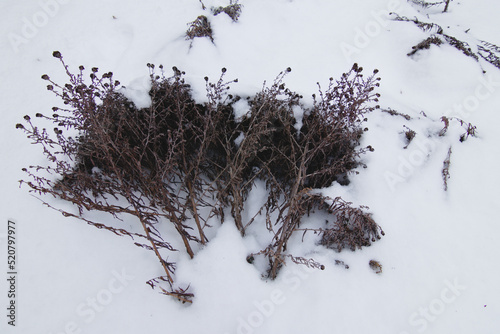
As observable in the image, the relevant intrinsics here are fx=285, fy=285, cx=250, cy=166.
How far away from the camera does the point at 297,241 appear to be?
2.40 meters

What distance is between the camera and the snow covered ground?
2023 millimetres

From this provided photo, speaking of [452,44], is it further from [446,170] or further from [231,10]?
[231,10]

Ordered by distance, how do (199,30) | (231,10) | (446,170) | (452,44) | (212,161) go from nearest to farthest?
(212,161), (446,170), (199,30), (231,10), (452,44)

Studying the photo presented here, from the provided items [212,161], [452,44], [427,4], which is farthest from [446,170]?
[427,4]

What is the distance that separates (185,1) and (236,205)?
3.04m

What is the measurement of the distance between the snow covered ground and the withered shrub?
0.15 meters

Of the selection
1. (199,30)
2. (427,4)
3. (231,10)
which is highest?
(427,4)

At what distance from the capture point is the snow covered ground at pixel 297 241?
2.02 m

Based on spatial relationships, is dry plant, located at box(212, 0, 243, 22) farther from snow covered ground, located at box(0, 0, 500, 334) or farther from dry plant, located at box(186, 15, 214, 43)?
dry plant, located at box(186, 15, 214, 43)

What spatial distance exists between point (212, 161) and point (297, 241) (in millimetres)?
977

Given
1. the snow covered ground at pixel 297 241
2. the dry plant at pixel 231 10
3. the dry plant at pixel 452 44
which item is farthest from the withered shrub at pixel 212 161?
the dry plant at pixel 452 44

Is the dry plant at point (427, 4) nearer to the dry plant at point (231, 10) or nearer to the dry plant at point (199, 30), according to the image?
the dry plant at point (231, 10)

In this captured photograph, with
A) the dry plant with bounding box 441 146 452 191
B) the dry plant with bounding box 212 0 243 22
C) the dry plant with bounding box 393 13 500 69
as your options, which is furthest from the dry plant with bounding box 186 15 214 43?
the dry plant with bounding box 441 146 452 191

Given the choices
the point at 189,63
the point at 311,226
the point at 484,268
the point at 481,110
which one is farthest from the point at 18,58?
the point at 481,110
